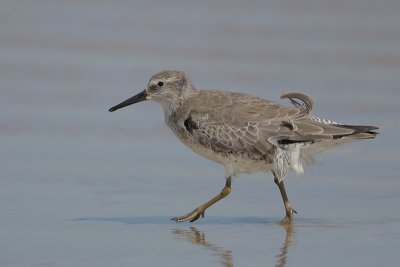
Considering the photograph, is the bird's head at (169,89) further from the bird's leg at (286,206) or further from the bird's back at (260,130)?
the bird's leg at (286,206)

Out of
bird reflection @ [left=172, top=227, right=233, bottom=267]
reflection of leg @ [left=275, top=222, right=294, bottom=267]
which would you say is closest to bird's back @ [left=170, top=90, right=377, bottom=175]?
reflection of leg @ [left=275, top=222, right=294, bottom=267]

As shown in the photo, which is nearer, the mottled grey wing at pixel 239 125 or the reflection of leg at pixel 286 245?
the reflection of leg at pixel 286 245

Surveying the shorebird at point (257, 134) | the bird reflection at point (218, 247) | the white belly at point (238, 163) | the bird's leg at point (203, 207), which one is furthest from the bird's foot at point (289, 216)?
the bird's leg at point (203, 207)

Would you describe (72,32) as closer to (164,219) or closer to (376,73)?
(376,73)

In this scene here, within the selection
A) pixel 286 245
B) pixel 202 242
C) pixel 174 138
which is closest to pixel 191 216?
pixel 202 242

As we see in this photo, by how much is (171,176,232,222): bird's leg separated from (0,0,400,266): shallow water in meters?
0.08

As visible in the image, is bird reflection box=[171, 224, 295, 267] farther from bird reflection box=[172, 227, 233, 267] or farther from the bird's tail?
the bird's tail

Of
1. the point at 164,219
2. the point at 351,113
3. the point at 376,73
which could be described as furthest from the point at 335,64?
the point at 164,219

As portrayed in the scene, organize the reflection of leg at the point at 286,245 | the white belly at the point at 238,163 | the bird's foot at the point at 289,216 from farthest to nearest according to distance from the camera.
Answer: the white belly at the point at 238,163, the bird's foot at the point at 289,216, the reflection of leg at the point at 286,245

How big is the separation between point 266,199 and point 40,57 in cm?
633

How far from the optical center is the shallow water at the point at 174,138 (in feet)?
27.2

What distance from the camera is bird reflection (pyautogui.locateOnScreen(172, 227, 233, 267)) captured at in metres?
7.78

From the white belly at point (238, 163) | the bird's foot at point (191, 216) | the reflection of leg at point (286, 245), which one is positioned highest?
the white belly at point (238, 163)

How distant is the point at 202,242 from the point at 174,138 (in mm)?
3897
